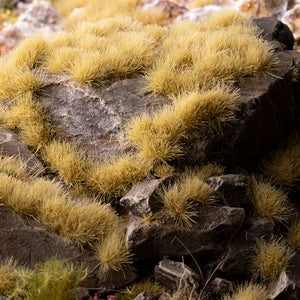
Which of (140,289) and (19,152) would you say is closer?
(140,289)

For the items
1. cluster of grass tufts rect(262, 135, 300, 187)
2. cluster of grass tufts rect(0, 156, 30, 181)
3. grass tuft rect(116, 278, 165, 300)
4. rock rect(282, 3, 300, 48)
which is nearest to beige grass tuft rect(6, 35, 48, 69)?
cluster of grass tufts rect(0, 156, 30, 181)

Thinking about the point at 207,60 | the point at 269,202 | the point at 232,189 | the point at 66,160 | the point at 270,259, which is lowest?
the point at 270,259

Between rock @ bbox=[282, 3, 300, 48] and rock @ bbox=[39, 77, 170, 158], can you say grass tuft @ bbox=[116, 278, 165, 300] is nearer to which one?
rock @ bbox=[39, 77, 170, 158]

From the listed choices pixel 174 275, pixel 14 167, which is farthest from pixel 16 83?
pixel 174 275

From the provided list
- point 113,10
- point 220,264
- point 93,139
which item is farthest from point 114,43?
point 220,264

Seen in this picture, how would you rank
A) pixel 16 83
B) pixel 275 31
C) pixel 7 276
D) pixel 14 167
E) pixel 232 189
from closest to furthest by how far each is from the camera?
pixel 7 276, pixel 232 189, pixel 14 167, pixel 16 83, pixel 275 31

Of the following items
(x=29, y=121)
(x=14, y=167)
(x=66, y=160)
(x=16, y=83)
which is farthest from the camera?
(x=16, y=83)

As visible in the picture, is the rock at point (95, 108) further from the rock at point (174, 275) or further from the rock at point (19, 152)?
the rock at point (174, 275)

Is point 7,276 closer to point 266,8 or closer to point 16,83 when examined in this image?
point 16,83
